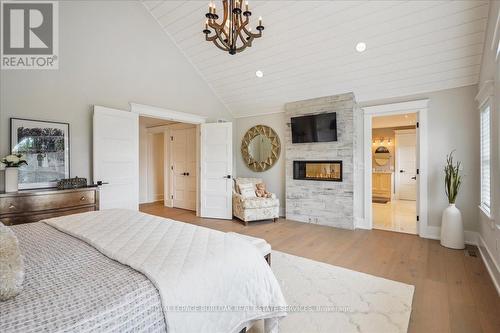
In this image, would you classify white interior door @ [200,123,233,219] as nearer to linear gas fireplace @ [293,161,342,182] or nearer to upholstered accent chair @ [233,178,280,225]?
upholstered accent chair @ [233,178,280,225]

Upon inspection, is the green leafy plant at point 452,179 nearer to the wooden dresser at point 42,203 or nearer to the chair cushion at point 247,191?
the chair cushion at point 247,191

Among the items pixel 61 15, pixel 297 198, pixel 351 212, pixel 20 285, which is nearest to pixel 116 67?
pixel 61 15

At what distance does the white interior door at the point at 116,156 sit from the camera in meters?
3.46

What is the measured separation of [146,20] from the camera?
4184 mm

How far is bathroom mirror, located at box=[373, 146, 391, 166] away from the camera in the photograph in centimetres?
797

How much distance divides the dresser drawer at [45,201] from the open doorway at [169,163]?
3091 millimetres

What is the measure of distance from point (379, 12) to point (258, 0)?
5.42 feet

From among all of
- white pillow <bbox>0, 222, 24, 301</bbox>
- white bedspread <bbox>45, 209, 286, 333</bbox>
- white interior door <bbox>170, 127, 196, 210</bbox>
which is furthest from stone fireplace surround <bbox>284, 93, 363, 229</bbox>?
white pillow <bbox>0, 222, 24, 301</bbox>

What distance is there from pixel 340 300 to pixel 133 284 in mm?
1866

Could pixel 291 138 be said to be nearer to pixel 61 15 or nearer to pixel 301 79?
pixel 301 79

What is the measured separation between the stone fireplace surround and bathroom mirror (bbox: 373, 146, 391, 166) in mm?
Result: 4365

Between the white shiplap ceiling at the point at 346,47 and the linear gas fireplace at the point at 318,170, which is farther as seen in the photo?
the linear gas fireplace at the point at 318,170

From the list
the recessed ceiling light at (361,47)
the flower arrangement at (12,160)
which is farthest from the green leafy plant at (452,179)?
the flower arrangement at (12,160)

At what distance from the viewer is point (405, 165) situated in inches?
300
